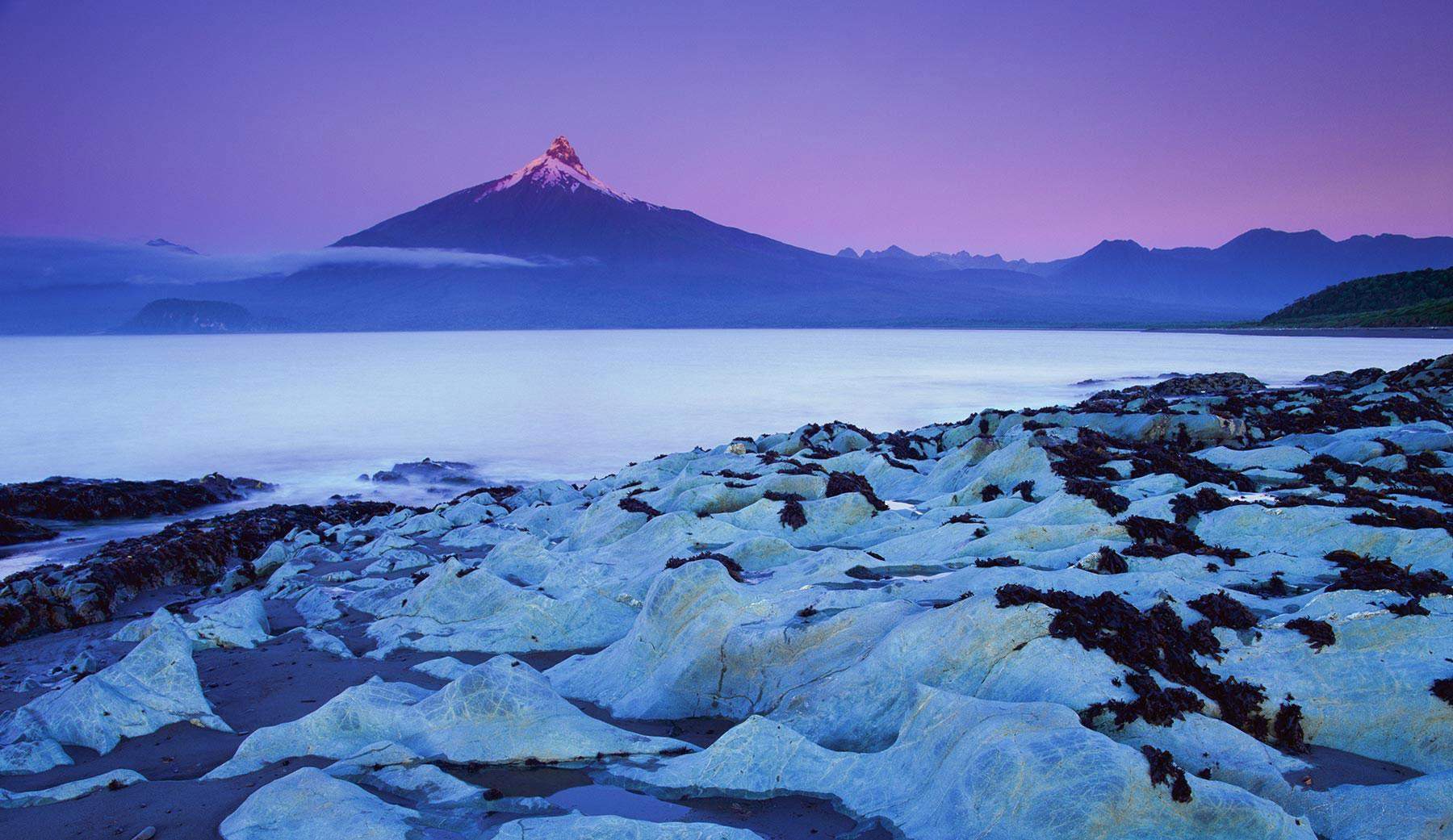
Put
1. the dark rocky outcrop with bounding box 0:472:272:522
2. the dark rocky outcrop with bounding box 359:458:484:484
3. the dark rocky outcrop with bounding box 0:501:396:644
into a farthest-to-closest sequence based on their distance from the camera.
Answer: the dark rocky outcrop with bounding box 359:458:484:484
the dark rocky outcrop with bounding box 0:472:272:522
the dark rocky outcrop with bounding box 0:501:396:644

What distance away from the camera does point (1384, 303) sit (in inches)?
3930

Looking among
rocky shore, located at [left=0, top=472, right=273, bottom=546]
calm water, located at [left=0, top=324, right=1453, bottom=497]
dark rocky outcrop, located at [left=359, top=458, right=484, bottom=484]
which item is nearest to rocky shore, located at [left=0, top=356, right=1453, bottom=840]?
rocky shore, located at [left=0, top=472, right=273, bottom=546]

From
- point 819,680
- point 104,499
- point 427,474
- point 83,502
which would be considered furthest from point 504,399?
point 819,680

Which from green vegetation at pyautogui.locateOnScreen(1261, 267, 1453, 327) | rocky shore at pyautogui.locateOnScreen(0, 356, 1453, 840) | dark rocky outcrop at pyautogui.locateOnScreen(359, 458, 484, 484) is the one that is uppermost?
green vegetation at pyautogui.locateOnScreen(1261, 267, 1453, 327)

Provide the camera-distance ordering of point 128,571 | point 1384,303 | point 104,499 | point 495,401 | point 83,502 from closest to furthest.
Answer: point 128,571 < point 83,502 < point 104,499 < point 495,401 < point 1384,303

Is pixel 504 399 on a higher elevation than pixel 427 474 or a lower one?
higher

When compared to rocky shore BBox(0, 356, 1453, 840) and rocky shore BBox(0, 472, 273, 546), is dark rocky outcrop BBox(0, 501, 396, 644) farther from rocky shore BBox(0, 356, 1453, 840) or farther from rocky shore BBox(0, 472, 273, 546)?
rocky shore BBox(0, 472, 273, 546)

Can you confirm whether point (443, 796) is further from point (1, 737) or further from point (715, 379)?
point (715, 379)

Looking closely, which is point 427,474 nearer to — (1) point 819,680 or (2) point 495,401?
(1) point 819,680

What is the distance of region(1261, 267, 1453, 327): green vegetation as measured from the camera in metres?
81.8

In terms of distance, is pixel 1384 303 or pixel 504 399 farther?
pixel 1384 303

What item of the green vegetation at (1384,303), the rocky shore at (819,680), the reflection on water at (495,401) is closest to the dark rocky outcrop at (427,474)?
the reflection on water at (495,401)

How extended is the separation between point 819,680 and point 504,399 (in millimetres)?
49220

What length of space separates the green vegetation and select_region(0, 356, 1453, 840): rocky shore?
88.6 m
